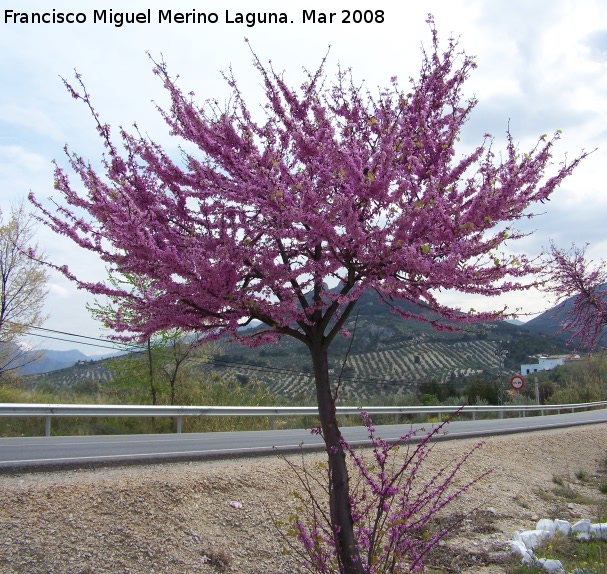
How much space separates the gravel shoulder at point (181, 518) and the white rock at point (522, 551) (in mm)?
235

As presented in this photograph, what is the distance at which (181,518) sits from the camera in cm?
691

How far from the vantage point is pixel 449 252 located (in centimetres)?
475

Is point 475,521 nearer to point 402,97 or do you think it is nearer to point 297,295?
point 297,295

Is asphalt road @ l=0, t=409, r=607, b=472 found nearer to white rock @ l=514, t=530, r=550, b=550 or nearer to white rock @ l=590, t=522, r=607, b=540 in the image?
white rock @ l=514, t=530, r=550, b=550

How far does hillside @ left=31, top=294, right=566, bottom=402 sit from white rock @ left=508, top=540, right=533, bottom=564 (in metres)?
48.3

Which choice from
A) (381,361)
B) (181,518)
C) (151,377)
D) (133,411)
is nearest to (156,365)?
(151,377)

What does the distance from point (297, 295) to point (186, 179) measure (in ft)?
5.15

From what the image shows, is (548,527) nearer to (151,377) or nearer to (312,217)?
(312,217)

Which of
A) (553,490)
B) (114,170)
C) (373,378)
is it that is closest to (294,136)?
(114,170)

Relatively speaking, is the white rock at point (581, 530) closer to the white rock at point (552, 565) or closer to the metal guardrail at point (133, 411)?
the white rock at point (552, 565)

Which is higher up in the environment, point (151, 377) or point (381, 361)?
point (381, 361)

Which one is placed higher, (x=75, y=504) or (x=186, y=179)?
(x=186, y=179)

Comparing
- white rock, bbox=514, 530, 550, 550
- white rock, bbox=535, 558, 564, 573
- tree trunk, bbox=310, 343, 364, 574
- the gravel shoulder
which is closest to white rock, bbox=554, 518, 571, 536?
white rock, bbox=514, 530, 550, 550

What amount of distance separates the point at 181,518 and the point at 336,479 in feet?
8.41
